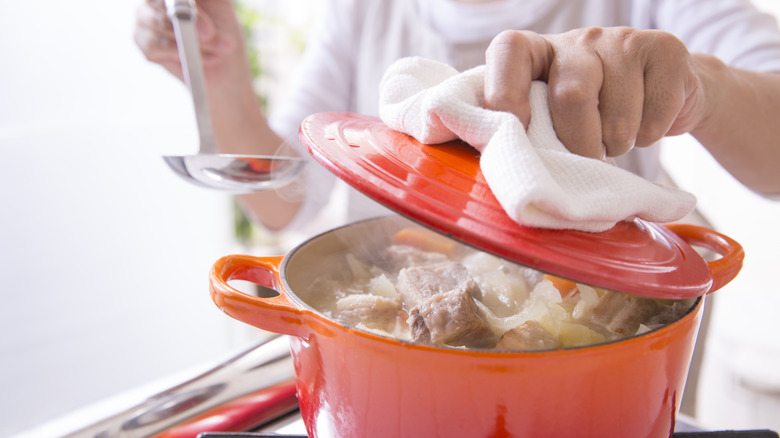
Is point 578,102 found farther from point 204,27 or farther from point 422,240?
point 204,27

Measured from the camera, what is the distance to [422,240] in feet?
2.38

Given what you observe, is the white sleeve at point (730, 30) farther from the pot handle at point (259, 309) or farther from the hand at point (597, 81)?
the pot handle at point (259, 309)

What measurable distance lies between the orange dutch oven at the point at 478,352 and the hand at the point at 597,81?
71mm

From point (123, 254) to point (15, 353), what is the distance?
0.48 m

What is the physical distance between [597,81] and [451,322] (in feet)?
0.79

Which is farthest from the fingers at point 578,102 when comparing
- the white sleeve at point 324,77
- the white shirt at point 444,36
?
the white sleeve at point 324,77

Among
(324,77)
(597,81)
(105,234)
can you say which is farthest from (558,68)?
(105,234)

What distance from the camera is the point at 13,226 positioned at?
184 centimetres

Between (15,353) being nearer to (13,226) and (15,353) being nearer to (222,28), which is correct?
(13,226)

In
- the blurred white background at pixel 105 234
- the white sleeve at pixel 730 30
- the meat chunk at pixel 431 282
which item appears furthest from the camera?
the blurred white background at pixel 105 234

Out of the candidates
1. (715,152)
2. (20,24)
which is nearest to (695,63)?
(715,152)

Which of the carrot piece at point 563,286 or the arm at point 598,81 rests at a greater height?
the arm at point 598,81

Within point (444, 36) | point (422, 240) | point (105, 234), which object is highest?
point (444, 36)

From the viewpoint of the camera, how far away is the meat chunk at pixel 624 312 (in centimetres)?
50
